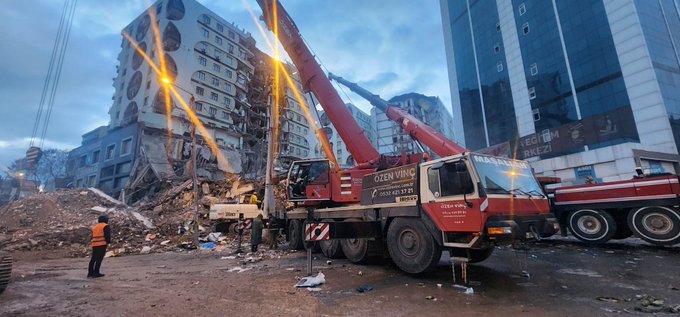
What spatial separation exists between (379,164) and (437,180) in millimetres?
3535

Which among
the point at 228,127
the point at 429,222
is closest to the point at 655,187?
the point at 429,222

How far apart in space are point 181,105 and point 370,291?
42806 mm

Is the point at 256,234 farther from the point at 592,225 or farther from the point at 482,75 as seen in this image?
the point at 482,75

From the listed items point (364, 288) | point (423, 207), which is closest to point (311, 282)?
point (364, 288)

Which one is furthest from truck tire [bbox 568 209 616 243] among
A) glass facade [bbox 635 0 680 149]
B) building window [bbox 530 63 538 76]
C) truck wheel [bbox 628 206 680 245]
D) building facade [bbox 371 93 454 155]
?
building facade [bbox 371 93 454 155]

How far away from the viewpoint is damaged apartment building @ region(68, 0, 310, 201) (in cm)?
3606

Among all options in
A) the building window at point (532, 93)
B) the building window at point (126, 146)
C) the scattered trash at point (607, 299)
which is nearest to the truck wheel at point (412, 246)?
the scattered trash at point (607, 299)

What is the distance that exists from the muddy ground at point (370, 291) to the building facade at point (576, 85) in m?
22.6

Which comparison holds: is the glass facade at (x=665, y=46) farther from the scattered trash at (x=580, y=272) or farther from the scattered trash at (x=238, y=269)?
the scattered trash at (x=238, y=269)

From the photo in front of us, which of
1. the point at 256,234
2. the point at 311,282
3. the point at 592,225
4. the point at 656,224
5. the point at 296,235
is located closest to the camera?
the point at 311,282

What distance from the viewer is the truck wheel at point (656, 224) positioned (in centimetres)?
820

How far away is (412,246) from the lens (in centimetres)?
634

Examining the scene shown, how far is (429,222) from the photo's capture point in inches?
236

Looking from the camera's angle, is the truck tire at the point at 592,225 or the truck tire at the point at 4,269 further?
the truck tire at the point at 592,225
